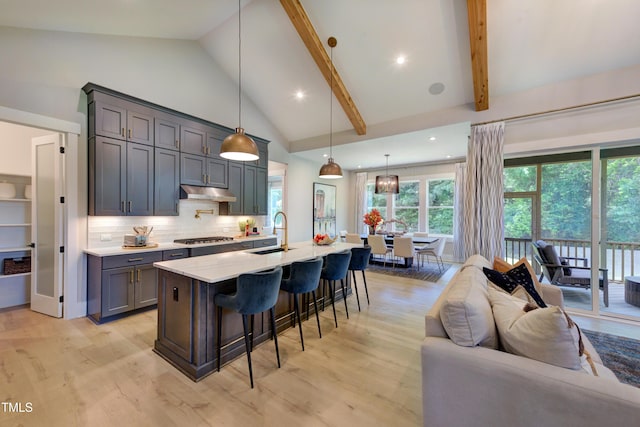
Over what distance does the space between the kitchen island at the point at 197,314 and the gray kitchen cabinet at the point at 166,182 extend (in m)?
1.75

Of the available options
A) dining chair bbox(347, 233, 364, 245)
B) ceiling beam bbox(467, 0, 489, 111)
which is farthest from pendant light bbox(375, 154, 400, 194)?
ceiling beam bbox(467, 0, 489, 111)

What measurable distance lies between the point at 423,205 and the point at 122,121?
734cm

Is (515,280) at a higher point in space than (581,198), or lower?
lower

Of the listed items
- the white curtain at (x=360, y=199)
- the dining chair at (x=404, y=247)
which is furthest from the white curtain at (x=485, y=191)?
the white curtain at (x=360, y=199)

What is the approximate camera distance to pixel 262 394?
198 cm

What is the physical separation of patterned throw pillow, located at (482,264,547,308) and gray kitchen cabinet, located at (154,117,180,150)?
14.7 feet

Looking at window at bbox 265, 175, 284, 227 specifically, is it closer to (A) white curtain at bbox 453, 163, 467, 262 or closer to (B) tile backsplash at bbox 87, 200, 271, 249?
(B) tile backsplash at bbox 87, 200, 271, 249

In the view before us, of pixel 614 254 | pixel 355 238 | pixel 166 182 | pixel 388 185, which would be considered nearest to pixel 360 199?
pixel 388 185

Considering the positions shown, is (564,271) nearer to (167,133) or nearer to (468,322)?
(468,322)

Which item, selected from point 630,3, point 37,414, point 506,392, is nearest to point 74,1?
point 37,414

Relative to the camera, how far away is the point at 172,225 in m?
4.33

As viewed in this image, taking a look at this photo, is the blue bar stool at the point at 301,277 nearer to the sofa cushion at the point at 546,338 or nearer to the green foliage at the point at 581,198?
the sofa cushion at the point at 546,338

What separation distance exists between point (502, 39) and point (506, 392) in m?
4.17

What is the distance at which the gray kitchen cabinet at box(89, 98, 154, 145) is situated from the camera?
3.29 meters
